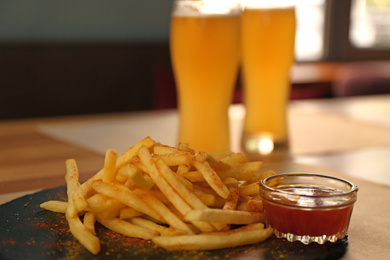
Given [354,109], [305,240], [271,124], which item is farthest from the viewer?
[354,109]

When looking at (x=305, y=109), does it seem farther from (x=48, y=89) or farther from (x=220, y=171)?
(x=48, y=89)

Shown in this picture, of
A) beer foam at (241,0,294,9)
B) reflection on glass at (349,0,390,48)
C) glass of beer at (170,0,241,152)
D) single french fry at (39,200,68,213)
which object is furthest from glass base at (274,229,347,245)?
reflection on glass at (349,0,390,48)

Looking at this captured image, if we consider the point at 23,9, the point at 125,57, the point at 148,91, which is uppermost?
the point at 23,9

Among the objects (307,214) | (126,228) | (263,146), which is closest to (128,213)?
(126,228)

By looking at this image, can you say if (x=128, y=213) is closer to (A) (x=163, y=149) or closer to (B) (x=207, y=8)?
(A) (x=163, y=149)

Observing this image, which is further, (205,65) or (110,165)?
(205,65)

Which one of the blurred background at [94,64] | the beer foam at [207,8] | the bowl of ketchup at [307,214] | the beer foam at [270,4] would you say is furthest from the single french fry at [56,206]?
the blurred background at [94,64]

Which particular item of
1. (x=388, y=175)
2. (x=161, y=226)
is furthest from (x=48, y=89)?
(x=161, y=226)
